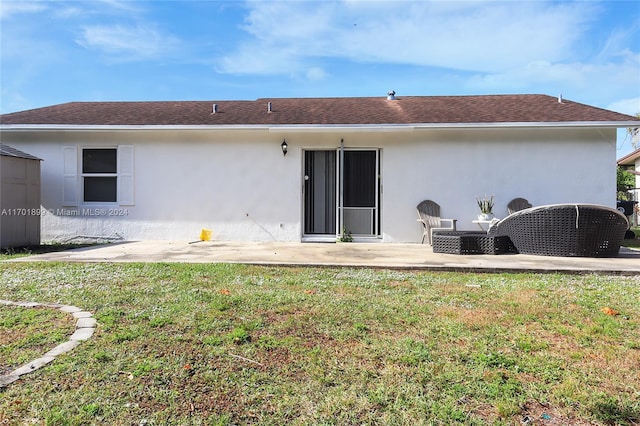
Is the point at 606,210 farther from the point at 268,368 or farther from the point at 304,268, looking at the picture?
the point at 268,368

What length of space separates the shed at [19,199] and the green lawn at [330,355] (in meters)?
3.90

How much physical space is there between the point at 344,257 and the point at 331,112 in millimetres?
4539

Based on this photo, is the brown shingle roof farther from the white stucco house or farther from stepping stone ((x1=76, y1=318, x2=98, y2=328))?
stepping stone ((x1=76, y1=318, x2=98, y2=328))

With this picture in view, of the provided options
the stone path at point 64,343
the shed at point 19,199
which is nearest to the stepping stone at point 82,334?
the stone path at point 64,343

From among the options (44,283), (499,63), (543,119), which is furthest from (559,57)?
(44,283)

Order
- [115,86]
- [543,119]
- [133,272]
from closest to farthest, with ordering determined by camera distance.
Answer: [133,272], [543,119], [115,86]

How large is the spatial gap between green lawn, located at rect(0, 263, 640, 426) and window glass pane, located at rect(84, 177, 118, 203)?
17.7ft

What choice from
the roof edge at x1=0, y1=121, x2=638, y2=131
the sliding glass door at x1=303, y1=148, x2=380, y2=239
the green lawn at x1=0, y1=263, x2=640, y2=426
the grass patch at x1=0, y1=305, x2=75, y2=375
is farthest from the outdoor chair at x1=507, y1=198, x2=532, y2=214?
the grass patch at x1=0, y1=305, x2=75, y2=375

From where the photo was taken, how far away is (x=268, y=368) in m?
2.43

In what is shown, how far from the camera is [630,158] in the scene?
19.8 metres

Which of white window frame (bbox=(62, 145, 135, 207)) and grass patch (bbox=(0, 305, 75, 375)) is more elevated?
white window frame (bbox=(62, 145, 135, 207))

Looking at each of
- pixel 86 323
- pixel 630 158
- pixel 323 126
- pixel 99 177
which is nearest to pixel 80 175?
pixel 99 177

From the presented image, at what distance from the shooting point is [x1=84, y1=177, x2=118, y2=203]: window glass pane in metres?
9.59

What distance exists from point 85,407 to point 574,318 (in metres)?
3.56
